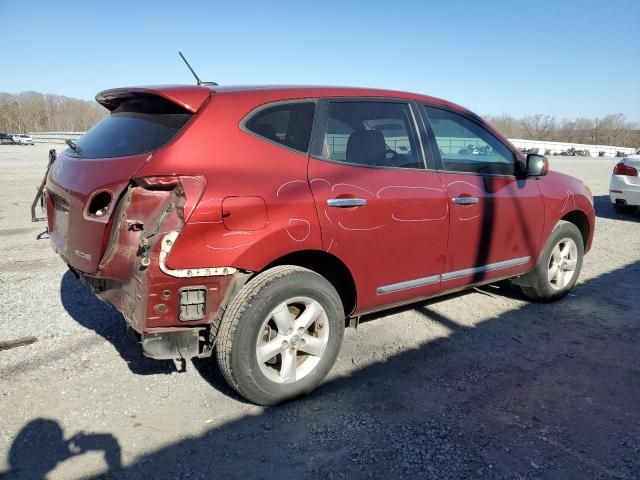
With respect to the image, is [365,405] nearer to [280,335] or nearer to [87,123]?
[280,335]

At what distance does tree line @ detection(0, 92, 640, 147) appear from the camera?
111 meters

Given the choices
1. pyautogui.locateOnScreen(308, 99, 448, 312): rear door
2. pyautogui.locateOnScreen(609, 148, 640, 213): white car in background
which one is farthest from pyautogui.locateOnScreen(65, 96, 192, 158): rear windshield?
pyautogui.locateOnScreen(609, 148, 640, 213): white car in background

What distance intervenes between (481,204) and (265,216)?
6.37 ft

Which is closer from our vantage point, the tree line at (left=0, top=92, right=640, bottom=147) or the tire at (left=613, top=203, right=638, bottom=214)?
the tire at (left=613, top=203, right=638, bottom=214)

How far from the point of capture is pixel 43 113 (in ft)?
393

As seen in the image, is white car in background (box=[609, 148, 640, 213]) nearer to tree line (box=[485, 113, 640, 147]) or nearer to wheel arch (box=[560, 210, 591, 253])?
wheel arch (box=[560, 210, 591, 253])

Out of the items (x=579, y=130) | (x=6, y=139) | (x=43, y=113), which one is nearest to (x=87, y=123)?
(x=43, y=113)

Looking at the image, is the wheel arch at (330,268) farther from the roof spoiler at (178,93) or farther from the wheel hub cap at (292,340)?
the roof spoiler at (178,93)

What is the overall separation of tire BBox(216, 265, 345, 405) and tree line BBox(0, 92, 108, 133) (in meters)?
118

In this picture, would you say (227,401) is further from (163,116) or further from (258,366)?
(163,116)

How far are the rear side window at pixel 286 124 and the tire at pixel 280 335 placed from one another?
0.77 meters

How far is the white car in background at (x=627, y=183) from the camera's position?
948 centimetres

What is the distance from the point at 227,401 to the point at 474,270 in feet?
7.18

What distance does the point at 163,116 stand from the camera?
285 centimetres
